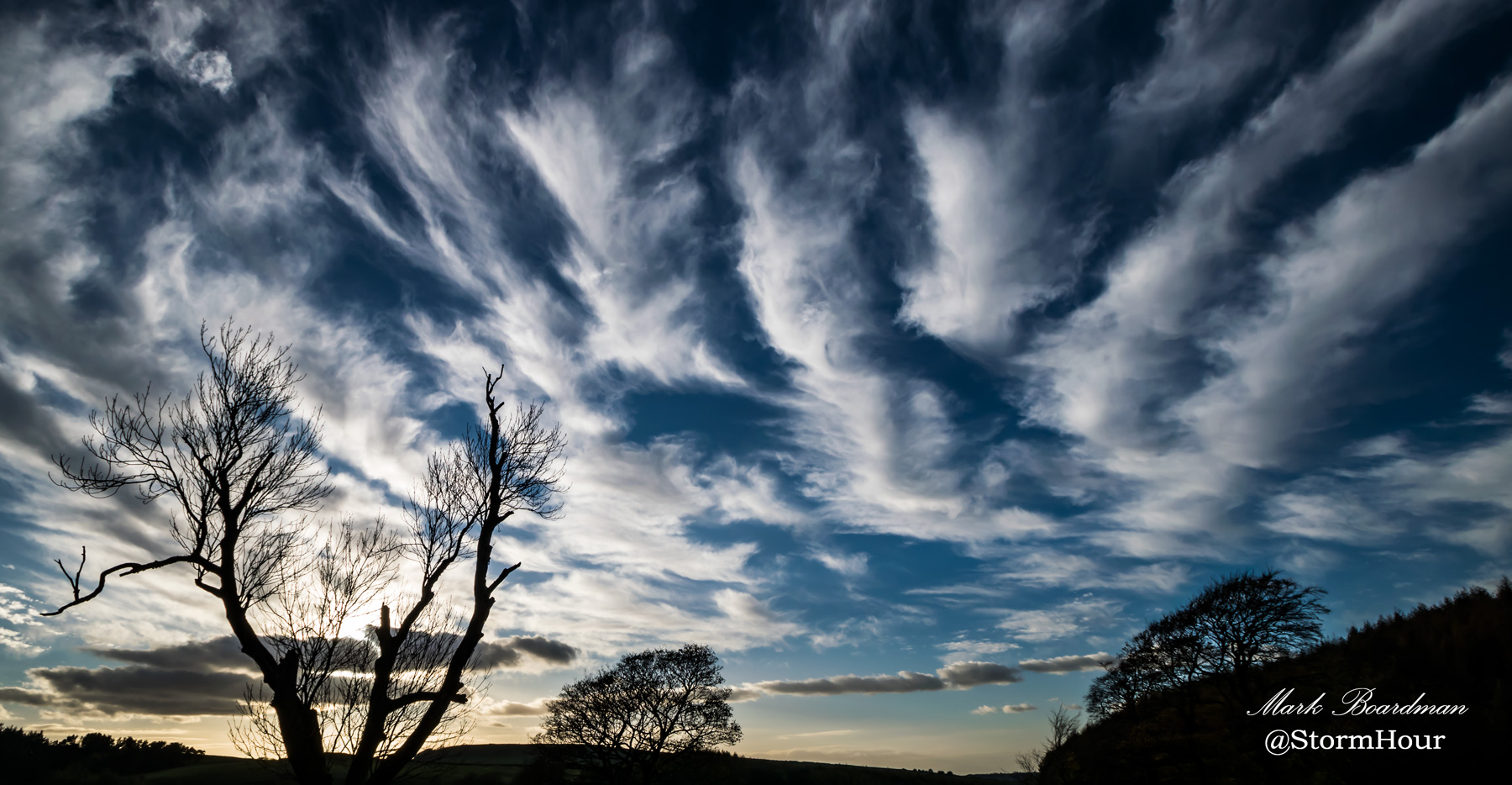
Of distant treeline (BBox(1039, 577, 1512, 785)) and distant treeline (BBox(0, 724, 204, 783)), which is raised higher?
distant treeline (BBox(1039, 577, 1512, 785))

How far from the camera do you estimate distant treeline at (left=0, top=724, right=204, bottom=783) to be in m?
34.5

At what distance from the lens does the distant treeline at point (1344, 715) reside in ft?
84.8

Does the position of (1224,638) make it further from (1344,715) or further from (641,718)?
(641,718)

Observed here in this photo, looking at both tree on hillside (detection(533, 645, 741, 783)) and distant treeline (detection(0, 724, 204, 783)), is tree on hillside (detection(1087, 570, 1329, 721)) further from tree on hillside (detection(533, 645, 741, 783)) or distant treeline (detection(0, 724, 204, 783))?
distant treeline (detection(0, 724, 204, 783))

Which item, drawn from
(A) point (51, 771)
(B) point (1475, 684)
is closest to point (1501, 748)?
(B) point (1475, 684)

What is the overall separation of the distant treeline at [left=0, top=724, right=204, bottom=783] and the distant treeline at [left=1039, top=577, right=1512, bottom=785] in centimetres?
5487

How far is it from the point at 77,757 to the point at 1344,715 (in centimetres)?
7812

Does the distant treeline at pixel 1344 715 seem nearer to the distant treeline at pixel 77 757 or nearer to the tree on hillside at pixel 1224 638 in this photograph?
the tree on hillside at pixel 1224 638

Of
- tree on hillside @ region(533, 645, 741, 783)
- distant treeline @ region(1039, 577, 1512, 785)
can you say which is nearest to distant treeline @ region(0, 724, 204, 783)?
tree on hillside @ region(533, 645, 741, 783)

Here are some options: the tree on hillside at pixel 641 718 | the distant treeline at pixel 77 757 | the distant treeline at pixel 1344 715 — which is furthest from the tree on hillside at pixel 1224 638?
the distant treeline at pixel 77 757

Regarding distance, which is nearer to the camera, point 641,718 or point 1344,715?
point 1344,715

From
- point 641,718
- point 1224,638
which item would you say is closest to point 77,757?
point 641,718

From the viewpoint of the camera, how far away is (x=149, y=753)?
4991cm

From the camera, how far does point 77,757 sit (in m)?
39.6
